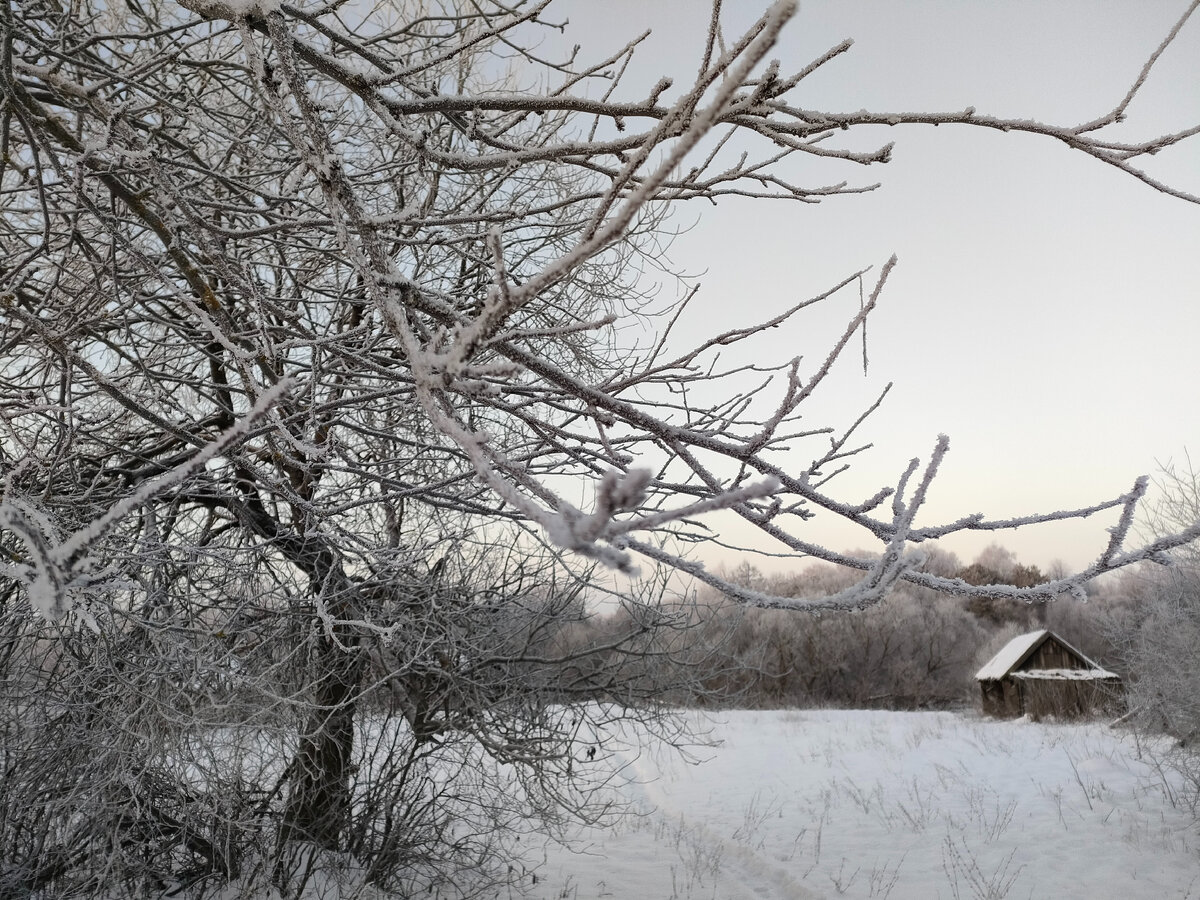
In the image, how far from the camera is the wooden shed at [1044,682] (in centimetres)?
1988

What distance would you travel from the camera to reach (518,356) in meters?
1.15

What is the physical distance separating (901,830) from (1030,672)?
47.5 ft

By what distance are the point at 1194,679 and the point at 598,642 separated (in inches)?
297

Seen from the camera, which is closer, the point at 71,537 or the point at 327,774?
the point at 71,537

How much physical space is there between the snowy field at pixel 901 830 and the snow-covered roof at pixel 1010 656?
647 centimetres

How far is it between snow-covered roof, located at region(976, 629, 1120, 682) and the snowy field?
599 centimetres

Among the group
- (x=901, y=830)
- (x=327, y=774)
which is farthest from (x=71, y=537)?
(x=901, y=830)

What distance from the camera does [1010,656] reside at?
71.4 ft

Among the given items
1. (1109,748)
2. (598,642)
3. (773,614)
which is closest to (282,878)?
(598,642)

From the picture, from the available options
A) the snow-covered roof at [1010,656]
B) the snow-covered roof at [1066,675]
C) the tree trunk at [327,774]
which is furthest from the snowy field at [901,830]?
the snow-covered roof at [1010,656]

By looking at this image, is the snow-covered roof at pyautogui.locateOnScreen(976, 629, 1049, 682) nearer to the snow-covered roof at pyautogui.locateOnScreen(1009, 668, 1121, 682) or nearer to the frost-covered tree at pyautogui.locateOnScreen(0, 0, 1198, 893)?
the snow-covered roof at pyautogui.locateOnScreen(1009, 668, 1121, 682)

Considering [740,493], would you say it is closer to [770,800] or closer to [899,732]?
[770,800]

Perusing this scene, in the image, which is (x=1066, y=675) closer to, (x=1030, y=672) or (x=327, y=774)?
(x=1030, y=672)

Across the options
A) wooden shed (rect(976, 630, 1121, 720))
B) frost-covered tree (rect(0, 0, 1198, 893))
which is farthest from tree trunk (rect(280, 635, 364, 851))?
wooden shed (rect(976, 630, 1121, 720))
